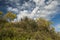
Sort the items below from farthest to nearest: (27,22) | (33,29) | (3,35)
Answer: (27,22)
(33,29)
(3,35)

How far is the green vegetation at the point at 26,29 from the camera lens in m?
18.4

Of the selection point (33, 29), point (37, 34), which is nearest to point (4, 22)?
point (33, 29)

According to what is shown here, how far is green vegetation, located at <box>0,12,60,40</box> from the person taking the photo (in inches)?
724

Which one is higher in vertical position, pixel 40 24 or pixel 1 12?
pixel 1 12

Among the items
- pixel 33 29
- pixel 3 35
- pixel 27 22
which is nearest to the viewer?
pixel 3 35

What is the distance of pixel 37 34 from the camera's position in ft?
62.9

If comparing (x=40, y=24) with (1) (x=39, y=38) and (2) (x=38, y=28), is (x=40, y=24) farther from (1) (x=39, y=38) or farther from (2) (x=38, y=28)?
(1) (x=39, y=38)

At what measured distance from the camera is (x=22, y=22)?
23078 millimetres

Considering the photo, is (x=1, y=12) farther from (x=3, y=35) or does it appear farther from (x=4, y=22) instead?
(x=3, y=35)

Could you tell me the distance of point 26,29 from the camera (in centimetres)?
2148

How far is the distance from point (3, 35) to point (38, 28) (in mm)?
5487

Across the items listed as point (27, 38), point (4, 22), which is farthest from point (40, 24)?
point (27, 38)

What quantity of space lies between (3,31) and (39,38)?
3666 millimetres

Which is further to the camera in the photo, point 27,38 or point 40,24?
point 40,24
